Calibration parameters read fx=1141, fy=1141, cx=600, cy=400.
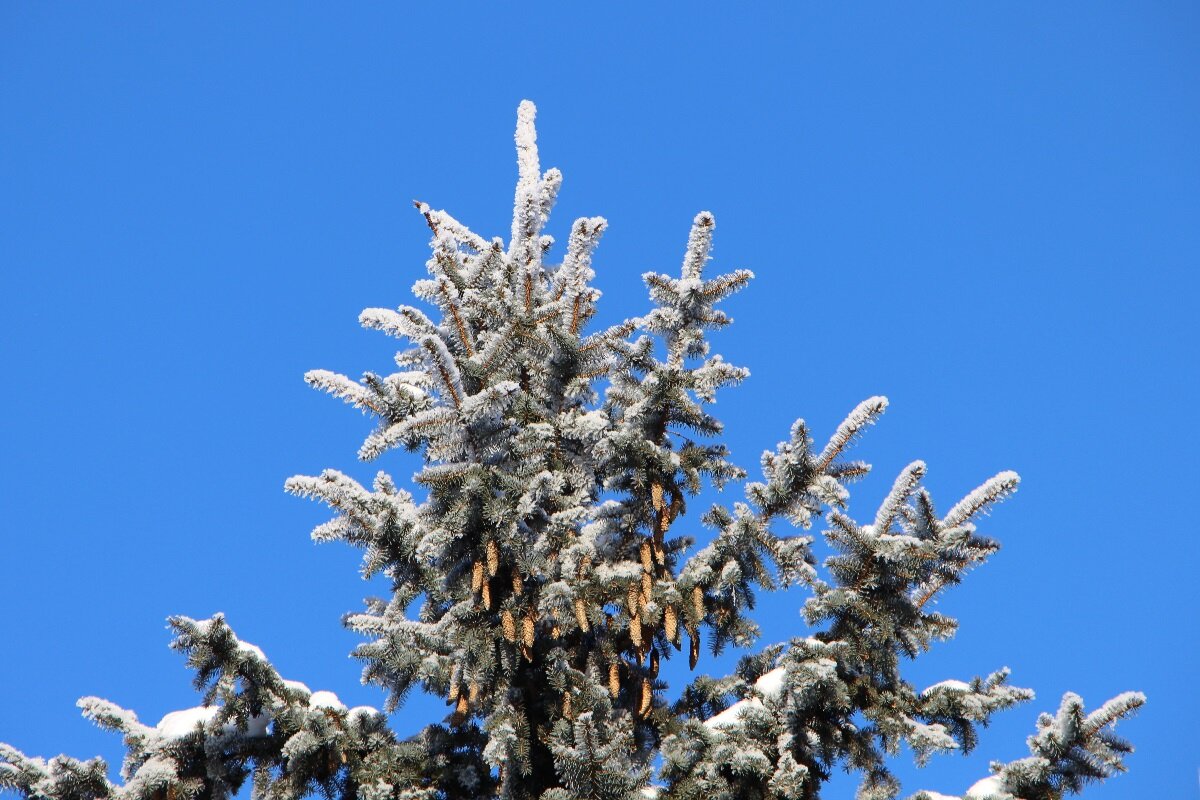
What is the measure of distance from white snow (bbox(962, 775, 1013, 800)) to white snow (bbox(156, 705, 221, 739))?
4.42 metres

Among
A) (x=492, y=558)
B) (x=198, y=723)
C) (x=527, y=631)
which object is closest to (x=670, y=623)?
(x=527, y=631)

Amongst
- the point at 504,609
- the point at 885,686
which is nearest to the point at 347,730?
the point at 504,609

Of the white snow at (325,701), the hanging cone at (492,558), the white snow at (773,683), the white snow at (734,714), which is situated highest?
the hanging cone at (492,558)

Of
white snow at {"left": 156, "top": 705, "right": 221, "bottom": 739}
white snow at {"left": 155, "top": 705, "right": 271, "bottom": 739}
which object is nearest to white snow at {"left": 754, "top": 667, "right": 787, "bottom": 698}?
white snow at {"left": 155, "top": 705, "right": 271, "bottom": 739}

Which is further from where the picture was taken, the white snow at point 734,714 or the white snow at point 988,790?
the white snow at point 734,714

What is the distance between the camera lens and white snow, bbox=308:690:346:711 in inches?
278

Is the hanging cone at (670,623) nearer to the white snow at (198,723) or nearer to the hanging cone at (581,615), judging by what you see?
the hanging cone at (581,615)

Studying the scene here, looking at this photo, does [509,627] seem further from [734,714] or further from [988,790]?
[988,790]

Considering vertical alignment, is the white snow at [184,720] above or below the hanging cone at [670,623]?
below

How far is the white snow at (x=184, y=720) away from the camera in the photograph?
691 cm

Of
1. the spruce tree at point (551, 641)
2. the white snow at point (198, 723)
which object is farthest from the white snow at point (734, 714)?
the white snow at point (198, 723)

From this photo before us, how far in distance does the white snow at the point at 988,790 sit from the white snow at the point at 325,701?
3794 millimetres

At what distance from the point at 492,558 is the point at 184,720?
2205 millimetres

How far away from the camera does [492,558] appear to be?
6758 mm
